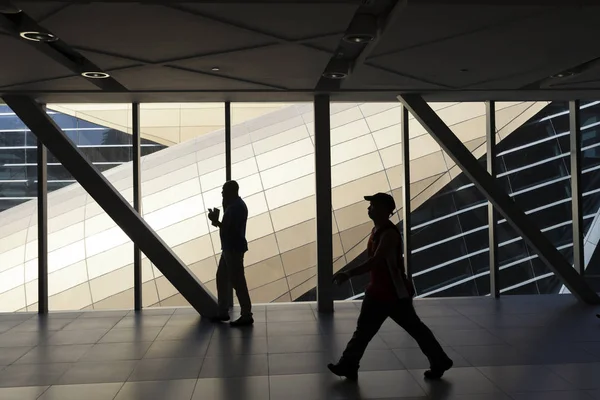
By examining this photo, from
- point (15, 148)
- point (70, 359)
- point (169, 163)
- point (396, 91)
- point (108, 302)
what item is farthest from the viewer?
point (169, 163)

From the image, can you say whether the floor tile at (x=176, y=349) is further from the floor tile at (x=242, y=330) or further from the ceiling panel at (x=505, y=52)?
the ceiling panel at (x=505, y=52)

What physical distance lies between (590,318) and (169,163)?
9514 millimetres

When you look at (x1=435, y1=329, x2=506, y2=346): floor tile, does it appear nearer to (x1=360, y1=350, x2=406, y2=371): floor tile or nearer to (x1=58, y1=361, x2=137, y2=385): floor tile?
(x1=360, y1=350, x2=406, y2=371): floor tile

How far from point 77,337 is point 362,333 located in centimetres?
454

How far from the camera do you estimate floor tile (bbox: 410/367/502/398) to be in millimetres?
5418

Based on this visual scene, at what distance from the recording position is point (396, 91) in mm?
10383

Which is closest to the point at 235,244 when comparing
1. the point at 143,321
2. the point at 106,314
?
the point at 143,321

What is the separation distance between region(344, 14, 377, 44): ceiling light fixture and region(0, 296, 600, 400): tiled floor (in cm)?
360

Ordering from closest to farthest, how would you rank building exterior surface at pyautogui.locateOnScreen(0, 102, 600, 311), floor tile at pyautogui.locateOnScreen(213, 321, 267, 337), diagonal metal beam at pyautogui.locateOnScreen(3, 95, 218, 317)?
1. floor tile at pyautogui.locateOnScreen(213, 321, 267, 337)
2. diagonal metal beam at pyautogui.locateOnScreen(3, 95, 218, 317)
3. building exterior surface at pyautogui.locateOnScreen(0, 102, 600, 311)

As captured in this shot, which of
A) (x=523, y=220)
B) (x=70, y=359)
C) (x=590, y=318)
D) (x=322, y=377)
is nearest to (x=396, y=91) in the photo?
(x=523, y=220)

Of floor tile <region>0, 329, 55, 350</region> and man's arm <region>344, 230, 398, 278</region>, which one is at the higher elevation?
man's arm <region>344, 230, 398, 278</region>

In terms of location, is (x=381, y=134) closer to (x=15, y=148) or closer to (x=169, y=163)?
(x=169, y=163)

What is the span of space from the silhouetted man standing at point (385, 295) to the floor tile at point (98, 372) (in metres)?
2.25

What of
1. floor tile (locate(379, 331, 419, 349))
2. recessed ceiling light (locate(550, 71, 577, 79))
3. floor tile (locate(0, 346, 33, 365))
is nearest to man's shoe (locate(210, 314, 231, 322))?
floor tile (locate(379, 331, 419, 349))
